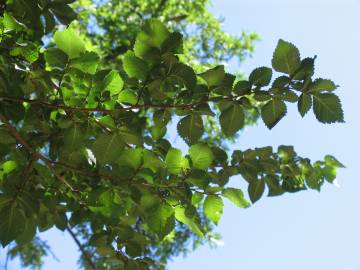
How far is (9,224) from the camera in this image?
1.77 meters

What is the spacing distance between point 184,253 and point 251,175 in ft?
23.0

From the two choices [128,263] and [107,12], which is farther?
[107,12]

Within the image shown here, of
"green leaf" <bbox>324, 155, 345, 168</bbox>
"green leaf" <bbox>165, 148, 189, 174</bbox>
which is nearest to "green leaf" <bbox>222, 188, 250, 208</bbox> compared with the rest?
"green leaf" <bbox>165, 148, 189, 174</bbox>

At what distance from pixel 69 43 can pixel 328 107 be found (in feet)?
3.40

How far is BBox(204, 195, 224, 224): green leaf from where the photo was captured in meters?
1.90

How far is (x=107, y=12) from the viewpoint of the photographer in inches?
388

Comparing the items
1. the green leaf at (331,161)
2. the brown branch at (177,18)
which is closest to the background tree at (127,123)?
the green leaf at (331,161)

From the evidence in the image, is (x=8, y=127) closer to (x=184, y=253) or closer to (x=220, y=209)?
(x=220, y=209)

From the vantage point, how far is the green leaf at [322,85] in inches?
64.6

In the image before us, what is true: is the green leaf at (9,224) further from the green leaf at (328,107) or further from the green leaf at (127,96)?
the green leaf at (328,107)

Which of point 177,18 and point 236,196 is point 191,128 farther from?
point 177,18

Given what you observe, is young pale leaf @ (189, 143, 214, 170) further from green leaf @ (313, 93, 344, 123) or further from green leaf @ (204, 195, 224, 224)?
green leaf @ (313, 93, 344, 123)

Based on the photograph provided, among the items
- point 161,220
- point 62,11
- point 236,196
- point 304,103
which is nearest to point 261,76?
point 304,103

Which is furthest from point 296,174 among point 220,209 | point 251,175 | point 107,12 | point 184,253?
point 107,12
